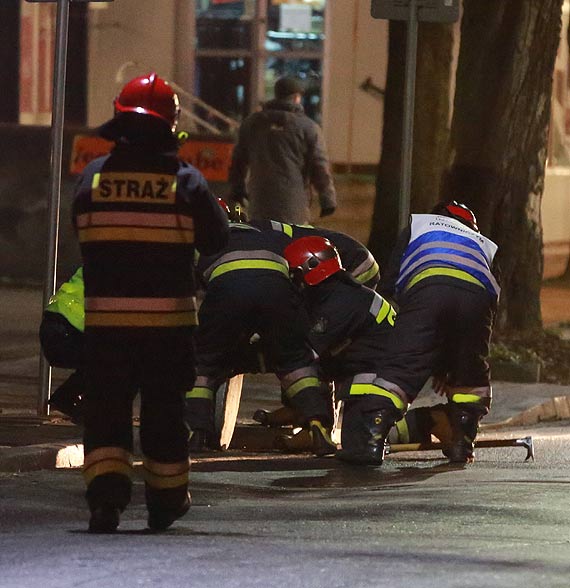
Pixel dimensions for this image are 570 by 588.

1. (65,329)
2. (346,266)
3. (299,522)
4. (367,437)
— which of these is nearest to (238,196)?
(346,266)

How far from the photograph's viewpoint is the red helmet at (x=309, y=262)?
9.42 meters

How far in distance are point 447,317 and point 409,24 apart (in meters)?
2.44

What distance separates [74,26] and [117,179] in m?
17.1

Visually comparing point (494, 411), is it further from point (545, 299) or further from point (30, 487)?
point (545, 299)

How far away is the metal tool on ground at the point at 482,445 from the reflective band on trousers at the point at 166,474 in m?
3.12

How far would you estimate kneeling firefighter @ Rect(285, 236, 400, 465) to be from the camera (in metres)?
9.34

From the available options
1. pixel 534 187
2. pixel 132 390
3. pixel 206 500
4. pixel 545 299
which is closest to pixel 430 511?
A: pixel 206 500

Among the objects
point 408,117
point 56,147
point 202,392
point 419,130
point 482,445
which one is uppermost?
point 408,117

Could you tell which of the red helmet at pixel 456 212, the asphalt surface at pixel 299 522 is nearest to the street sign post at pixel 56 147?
the asphalt surface at pixel 299 522

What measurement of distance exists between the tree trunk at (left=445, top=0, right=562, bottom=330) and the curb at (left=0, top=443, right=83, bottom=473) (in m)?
6.24

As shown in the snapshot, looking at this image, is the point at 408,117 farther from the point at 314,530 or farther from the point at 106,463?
the point at 106,463

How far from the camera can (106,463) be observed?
6.64 m

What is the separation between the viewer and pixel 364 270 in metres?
10.3

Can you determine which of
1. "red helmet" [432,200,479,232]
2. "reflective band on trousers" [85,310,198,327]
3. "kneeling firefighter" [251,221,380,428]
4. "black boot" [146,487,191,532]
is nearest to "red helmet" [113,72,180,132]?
"reflective band on trousers" [85,310,198,327]
